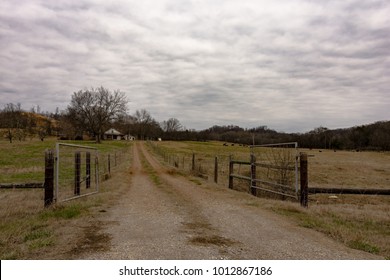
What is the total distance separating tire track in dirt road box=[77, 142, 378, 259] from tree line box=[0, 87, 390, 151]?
1586 inches

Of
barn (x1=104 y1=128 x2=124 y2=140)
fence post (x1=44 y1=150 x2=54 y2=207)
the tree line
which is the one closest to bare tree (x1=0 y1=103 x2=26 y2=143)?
the tree line

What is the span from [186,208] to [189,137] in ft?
417

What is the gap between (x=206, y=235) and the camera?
22.4 feet

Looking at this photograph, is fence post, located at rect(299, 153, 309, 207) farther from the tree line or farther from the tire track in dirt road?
the tree line

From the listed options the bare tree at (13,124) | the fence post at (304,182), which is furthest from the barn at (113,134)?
the fence post at (304,182)

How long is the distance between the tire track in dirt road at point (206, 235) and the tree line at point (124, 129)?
4028cm

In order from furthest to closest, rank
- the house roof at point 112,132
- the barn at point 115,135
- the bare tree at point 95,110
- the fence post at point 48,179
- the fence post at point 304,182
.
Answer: the house roof at point 112,132
the barn at point 115,135
the bare tree at point 95,110
the fence post at point 304,182
the fence post at point 48,179

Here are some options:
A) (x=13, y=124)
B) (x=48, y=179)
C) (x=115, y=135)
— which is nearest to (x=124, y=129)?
(x=115, y=135)

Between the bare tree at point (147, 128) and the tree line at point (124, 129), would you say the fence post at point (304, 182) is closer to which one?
the tree line at point (124, 129)

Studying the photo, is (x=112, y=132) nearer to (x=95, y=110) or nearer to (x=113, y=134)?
(x=113, y=134)

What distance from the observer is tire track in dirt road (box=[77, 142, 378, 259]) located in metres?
5.55

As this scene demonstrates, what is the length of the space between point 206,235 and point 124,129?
134099 millimetres

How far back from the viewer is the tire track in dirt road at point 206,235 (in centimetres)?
555
